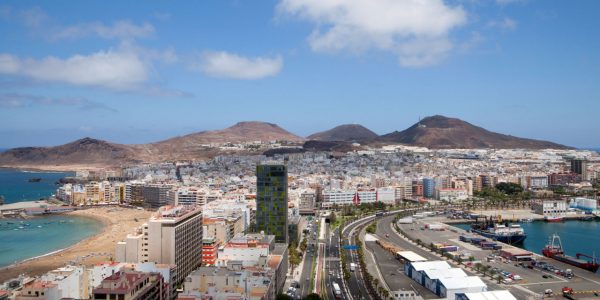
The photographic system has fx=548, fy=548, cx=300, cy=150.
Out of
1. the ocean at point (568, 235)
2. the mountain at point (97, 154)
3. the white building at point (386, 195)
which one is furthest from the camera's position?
the mountain at point (97, 154)

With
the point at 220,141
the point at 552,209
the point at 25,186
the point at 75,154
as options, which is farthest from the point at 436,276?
the point at 220,141

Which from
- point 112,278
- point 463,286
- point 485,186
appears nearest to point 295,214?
point 463,286

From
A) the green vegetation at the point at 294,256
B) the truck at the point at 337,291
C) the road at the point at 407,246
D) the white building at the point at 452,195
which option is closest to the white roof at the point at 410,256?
the road at the point at 407,246

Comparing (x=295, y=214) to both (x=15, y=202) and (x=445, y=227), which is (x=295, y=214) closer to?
(x=445, y=227)

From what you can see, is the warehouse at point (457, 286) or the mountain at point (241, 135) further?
the mountain at point (241, 135)

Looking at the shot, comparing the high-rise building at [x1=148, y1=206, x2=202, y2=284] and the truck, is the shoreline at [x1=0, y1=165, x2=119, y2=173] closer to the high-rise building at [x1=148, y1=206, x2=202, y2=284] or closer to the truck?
the high-rise building at [x1=148, y1=206, x2=202, y2=284]

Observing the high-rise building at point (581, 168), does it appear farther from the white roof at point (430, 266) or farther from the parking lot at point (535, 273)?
the white roof at point (430, 266)
